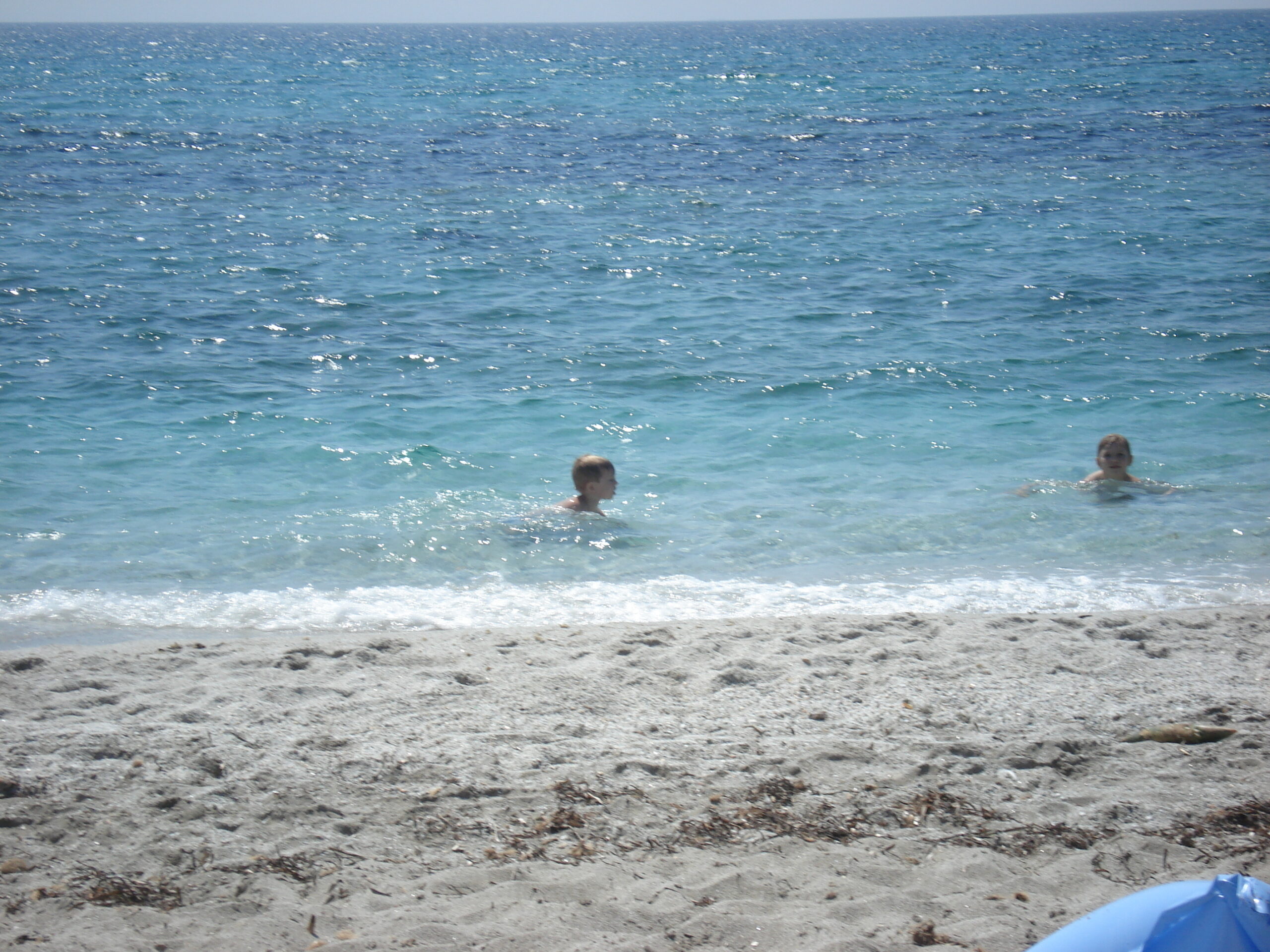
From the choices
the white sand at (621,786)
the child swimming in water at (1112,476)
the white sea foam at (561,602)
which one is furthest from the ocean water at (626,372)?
the white sand at (621,786)

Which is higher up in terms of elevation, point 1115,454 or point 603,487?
point 1115,454

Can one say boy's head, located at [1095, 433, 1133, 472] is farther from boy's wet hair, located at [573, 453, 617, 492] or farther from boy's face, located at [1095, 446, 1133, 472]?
boy's wet hair, located at [573, 453, 617, 492]

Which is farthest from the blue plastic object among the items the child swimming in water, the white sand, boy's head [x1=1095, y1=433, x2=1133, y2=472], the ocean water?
boy's head [x1=1095, y1=433, x2=1133, y2=472]

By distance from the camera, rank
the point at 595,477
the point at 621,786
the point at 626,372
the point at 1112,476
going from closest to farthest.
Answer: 1. the point at 621,786
2. the point at 595,477
3. the point at 1112,476
4. the point at 626,372

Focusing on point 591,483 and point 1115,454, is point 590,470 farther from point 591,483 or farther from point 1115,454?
point 1115,454

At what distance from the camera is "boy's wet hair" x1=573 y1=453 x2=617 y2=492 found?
7.69 metres

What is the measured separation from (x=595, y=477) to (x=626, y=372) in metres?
4.26

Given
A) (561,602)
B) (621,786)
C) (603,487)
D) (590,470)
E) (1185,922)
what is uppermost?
(1185,922)

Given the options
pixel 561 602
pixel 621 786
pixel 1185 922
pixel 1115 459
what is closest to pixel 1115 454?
pixel 1115 459

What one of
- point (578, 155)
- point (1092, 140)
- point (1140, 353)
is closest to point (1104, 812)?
point (1140, 353)

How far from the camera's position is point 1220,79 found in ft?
133

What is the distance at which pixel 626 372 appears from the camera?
38.6 ft

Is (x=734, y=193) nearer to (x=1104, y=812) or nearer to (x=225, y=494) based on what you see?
(x=225, y=494)

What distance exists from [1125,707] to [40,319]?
1363 cm
